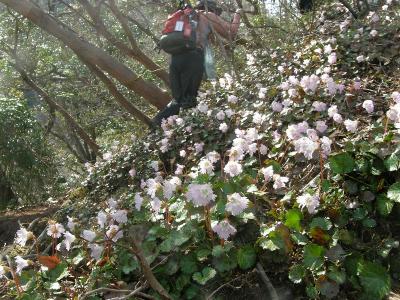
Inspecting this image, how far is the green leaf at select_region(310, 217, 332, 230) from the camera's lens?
2.14 m

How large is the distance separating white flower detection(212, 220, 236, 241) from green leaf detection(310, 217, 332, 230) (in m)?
0.36

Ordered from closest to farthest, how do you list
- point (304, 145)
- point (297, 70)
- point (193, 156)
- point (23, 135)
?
point (304, 145) → point (193, 156) → point (297, 70) → point (23, 135)

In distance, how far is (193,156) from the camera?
13.3ft

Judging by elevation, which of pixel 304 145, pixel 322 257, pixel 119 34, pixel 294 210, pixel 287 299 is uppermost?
pixel 119 34

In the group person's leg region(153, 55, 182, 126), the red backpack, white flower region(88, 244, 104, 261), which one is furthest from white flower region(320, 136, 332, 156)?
person's leg region(153, 55, 182, 126)

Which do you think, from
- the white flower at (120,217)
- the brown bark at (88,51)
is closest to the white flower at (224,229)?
the white flower at (120,217)

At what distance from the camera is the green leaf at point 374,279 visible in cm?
187

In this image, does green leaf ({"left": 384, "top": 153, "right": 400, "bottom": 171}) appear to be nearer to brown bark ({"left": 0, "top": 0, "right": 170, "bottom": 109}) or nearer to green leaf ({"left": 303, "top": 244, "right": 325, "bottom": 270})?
green leaf ({"left": 303, "top": 244, "right": 325, "bottom": 270})

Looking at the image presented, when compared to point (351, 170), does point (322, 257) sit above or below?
below

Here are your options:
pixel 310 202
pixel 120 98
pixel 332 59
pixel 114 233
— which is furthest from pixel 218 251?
pixel 120 98

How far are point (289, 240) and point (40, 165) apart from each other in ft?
25.6

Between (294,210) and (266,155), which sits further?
(266,155)

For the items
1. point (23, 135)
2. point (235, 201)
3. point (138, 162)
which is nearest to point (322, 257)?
point (235, 201)

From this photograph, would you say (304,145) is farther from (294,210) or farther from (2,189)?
(2,189)
